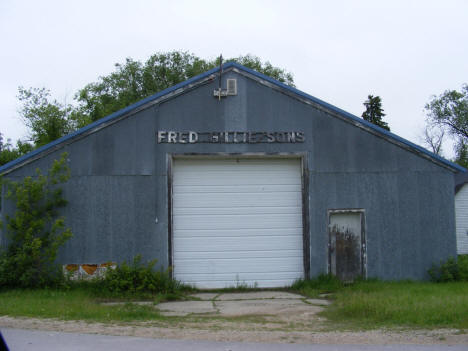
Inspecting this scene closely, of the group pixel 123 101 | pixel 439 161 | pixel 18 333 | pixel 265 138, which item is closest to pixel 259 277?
pixel 265 138

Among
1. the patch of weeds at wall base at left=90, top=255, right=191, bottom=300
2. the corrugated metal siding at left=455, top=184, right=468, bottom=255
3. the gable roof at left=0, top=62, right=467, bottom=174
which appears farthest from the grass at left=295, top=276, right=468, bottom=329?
the corrugated metal siding at left=455, top=184, right=468, bottom=255

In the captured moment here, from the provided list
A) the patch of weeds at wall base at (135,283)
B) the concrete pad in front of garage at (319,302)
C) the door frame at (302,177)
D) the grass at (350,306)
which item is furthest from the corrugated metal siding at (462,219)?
the patch of weeds at wall base at (135,283)

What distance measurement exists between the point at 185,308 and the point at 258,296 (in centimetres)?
231

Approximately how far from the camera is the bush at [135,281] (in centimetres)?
1209

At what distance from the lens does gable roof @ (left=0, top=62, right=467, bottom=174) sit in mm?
12906

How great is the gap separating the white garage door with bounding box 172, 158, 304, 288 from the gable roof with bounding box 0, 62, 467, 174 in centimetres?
173

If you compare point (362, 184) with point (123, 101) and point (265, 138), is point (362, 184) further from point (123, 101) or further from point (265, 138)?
point (123, 101)

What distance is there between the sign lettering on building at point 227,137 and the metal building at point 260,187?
3 centimetres

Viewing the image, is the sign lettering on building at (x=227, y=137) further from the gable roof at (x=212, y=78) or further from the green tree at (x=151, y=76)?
the green tree at (x=151, y=76)

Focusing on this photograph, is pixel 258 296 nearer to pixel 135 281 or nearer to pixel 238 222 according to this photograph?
pixel 238 222

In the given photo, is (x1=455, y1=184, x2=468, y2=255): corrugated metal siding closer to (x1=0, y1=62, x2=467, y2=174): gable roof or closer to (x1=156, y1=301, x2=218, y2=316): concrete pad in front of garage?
(x1=0, y1=62, x2=467, y2=174): gable roof

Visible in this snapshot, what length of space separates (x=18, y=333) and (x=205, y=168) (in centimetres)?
685

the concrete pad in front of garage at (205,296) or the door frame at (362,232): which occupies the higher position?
the door frame at (362,232)

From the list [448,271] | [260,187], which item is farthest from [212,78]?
Answer: [448,271]
